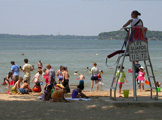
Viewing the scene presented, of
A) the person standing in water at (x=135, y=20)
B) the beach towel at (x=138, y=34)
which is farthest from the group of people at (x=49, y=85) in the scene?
the person standing in water at (x=135, y=20)

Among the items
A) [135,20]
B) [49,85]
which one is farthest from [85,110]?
[135,20]

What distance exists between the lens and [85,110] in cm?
903

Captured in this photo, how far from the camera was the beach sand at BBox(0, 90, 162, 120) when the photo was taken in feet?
26.9

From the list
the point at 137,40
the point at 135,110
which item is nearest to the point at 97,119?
the point at 135,110

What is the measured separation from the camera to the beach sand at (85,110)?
8211 mm

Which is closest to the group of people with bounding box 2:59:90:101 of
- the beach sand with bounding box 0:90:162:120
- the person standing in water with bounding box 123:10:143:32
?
the beach sand with bounding box 0:90:162:120

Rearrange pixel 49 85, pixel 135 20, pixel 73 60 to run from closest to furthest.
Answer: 1. pixel 135 20
2. pixel 49 85
3. pixel 73 60

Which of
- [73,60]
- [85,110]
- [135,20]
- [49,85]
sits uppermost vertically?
[135,20]

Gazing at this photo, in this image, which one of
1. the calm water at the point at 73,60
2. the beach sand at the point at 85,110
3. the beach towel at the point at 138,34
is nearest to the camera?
the beach sand at the point at 85,110

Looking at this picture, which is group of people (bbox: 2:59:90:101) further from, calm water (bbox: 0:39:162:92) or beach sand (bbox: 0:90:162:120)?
calm water (bbox: 0:39:162:92)

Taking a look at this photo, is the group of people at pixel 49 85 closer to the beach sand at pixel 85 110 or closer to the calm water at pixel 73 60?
the beach sand at pixel 85 110

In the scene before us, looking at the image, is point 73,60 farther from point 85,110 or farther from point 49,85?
point 85,110

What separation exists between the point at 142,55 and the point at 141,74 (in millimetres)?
5292

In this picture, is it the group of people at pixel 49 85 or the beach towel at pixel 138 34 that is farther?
the group of people at pixel 49 85
